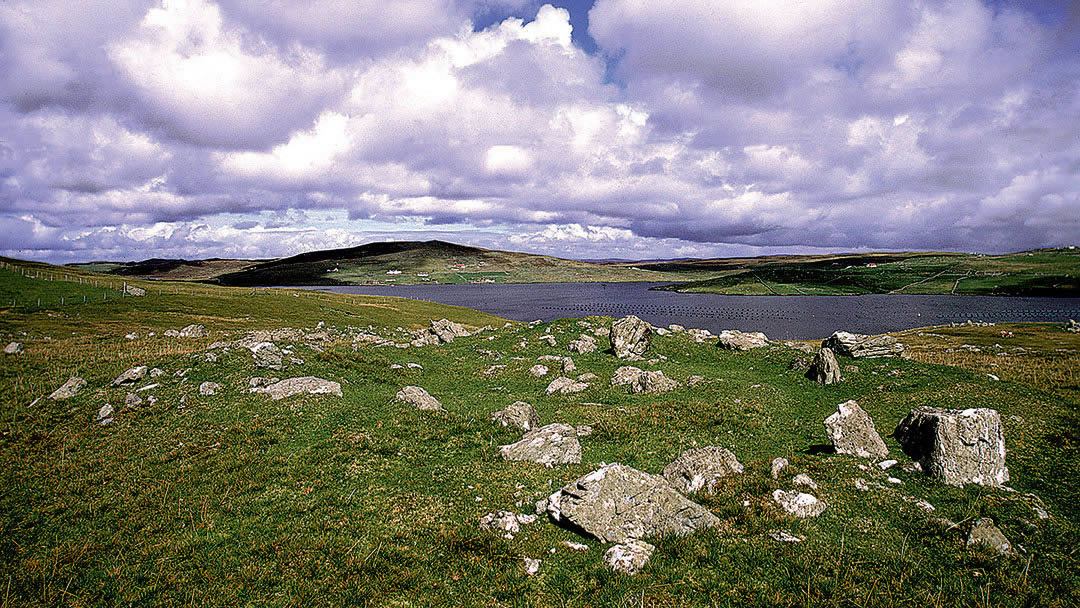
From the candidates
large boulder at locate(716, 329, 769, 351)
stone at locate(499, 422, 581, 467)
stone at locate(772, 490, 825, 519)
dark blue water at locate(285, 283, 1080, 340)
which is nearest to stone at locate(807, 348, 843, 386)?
large boulder at locate(716, 329, 769, 351)

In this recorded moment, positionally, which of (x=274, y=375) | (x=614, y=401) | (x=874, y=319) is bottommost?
(x=874, y=319)

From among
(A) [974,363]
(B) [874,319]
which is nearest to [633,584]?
(A) [974,363]

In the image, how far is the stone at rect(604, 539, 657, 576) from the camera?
1142cm

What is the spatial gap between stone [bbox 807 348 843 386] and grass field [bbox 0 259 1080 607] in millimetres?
1106

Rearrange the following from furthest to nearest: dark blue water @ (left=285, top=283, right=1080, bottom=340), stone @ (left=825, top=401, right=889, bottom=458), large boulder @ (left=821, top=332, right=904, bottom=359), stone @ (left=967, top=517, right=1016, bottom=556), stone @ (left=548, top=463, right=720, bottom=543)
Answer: dark blue water @ (left=285, top=283, right=1080, bottom=340), large boulder @ (left=821, top=332, right=904, bottom=359), stone @ (left=825, top=401, right=889, bottom=458), stone @ (left=548, top=463, right=720, bottom=543), stone @ (left=967, top=517, right=1016, bottom=556)

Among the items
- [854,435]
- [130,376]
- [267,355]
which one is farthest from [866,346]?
[130,376]

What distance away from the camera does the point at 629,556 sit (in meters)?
11.7

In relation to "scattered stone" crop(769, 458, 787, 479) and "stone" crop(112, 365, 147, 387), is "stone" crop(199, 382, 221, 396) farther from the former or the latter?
"scattered stone" crop(769, 458, 787, 479)

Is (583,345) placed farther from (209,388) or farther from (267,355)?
(209,388)

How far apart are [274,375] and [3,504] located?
40.2ft

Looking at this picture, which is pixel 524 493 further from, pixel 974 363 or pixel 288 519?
pixel 974 363

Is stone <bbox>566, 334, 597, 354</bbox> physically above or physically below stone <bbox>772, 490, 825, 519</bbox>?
above

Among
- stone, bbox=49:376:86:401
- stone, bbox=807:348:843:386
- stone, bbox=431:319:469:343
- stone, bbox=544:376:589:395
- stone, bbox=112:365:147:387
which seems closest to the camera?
stone, bbox=49:376:86:401

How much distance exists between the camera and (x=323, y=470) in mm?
16625
